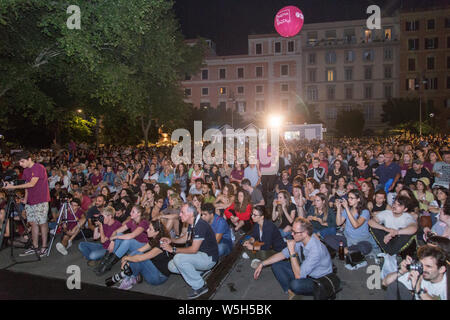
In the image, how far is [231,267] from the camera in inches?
247

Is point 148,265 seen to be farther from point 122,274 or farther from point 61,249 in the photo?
point 61,249

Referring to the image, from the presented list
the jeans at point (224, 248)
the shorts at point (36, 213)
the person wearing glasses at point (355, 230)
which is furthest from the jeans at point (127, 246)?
the person wearing glasses at point (355, 230)

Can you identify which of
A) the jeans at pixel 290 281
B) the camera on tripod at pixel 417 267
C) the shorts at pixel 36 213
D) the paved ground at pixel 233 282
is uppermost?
the shorts at pixel 36 213

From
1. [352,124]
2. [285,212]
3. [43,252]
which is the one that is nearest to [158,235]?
[285,212]

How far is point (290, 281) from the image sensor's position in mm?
4965

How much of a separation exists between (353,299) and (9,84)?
11.8 metres

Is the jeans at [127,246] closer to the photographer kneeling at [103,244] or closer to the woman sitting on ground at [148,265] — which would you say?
the woman sitting on ground at [148,265]

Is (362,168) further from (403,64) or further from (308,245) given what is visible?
(403,64)

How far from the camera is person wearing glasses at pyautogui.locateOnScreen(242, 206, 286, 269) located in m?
5.93

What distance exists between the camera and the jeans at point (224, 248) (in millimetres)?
6321

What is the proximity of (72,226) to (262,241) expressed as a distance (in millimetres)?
Answer: 4442

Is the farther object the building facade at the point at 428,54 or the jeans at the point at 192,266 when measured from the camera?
the building facade at the point at 428,54

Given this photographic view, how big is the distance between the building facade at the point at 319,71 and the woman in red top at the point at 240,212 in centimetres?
4523
